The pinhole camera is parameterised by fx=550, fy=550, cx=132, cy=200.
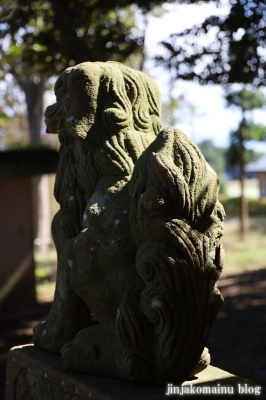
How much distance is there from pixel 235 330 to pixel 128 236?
14.7 feet

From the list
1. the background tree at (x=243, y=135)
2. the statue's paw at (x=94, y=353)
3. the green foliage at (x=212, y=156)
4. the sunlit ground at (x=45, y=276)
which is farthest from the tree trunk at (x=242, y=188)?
the statue's paw at (x=94, y=353)

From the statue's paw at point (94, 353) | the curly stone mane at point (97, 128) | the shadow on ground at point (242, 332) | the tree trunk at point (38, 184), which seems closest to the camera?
the statue's paw at point (94, 353)

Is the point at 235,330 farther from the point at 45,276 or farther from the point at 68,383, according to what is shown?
the point at 45,276

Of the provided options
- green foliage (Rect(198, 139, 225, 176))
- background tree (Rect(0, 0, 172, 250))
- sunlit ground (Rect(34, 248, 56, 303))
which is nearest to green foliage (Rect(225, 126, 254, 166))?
sunlit ground (Rect(34, 248, 56, 303))

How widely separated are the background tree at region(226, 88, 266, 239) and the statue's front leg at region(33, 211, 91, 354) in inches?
416

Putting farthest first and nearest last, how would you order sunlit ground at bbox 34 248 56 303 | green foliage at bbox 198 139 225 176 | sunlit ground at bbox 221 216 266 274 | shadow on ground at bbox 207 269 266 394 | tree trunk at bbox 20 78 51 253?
1. green foliage at bbox 198 139 225 176
2. tree trunk at bbox 20 78 51 253
3. sunlit ground at bbox 221 216 266 274
4. sunlit ground at bbox 34 248 56 303
5. shadow on ground at bbox 207 269 266 394

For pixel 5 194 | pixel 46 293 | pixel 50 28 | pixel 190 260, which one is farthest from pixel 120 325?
pixel 46 293

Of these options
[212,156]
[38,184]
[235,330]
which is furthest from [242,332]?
[212,156]

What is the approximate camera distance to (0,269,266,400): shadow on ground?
531cm

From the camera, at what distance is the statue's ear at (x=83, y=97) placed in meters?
2.59

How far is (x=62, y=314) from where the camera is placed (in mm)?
2719

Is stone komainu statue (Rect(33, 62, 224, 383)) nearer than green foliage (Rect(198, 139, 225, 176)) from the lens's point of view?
Yes

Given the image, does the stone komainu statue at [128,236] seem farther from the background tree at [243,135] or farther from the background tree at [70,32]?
the background tree at [243,135]

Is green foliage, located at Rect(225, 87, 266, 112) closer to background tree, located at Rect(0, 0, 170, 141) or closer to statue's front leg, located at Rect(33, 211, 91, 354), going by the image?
background tree, located at Rect(0, 0, 170, 141)
